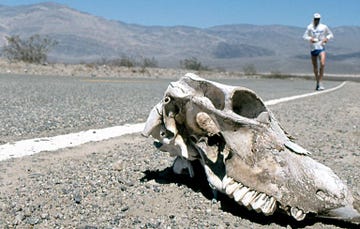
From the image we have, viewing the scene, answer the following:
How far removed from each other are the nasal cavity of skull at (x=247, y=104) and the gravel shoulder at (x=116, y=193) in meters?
0.49

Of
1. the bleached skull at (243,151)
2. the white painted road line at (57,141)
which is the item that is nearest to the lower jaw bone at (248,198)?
the bleached skull at (243,151)

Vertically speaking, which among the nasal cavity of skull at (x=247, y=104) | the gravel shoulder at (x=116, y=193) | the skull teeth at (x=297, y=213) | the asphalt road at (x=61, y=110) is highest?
the nasal cavity of skull at (x=247, y=104)

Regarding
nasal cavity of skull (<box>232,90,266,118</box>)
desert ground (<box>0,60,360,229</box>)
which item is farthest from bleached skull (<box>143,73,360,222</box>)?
desert ground (<box>0,60,360,229</box>)

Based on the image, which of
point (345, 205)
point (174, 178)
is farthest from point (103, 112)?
point (345, 205)

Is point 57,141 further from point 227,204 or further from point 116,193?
point 227,204

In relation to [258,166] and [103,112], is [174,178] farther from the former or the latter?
[103,112]

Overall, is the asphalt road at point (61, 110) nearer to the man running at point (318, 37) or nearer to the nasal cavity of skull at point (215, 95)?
the nasal cavity of skull at point (215, 95)

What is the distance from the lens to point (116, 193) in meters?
2.90

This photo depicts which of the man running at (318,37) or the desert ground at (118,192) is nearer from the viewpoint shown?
the desert ground at (118,192)

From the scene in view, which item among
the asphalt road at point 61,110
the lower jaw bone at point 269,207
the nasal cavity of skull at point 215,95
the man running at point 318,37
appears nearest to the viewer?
the lower jaw bone at point 269,207

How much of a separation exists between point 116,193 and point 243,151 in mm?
791

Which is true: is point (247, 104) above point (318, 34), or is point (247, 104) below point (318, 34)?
below

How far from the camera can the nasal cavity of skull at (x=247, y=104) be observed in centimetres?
287

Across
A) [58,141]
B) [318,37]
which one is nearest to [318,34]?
[318,37]
